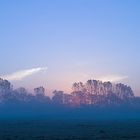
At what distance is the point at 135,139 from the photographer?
61969mm

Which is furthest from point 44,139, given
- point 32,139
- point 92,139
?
point 92,139

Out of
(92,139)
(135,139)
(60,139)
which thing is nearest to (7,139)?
(60,139)

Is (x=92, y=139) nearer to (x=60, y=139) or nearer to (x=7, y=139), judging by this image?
(x=60, y=139)

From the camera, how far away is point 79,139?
202 feet

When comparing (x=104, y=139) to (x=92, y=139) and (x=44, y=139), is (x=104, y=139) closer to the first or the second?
(x=92, y=139)

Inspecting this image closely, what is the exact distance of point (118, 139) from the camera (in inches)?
2436

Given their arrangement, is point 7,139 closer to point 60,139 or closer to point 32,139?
point 32,139

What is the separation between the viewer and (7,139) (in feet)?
202

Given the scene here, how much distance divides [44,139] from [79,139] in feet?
16.2

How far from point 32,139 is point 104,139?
10.2m

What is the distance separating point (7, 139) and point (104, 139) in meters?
13.7

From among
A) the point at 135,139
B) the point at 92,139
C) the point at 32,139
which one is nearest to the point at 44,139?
the point at 32,139

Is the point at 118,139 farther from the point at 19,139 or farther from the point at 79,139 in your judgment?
the point at 19,139

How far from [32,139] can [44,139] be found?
194cm
